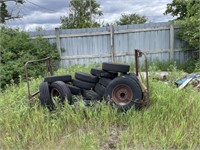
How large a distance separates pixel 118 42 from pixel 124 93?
572 cm

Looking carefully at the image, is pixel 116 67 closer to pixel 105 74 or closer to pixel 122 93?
pixel 105 74

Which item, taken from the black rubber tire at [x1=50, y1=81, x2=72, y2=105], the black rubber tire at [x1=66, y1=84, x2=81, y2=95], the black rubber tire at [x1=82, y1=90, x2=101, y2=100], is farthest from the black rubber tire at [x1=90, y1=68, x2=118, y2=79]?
the black rubber tire at [x1=50, y1=81, x2=72, y2=105]

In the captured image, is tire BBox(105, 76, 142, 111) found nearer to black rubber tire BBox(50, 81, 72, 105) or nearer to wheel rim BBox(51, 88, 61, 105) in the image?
black rubber tire BBox(50, 81, 72, 105)

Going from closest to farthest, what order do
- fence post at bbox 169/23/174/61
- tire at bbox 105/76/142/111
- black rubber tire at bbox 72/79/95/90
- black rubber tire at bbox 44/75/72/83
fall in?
tire at bbox 105/76/142/111 < black rubber tire at bbox 44/75/72/83 < black rubber tire at bbox 72/79/95/90 < fence post at bbox 169/23/174/61

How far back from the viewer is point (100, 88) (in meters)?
4.60

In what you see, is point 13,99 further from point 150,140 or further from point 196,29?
point 196,29

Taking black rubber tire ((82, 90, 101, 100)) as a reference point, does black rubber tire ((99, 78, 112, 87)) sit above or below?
above

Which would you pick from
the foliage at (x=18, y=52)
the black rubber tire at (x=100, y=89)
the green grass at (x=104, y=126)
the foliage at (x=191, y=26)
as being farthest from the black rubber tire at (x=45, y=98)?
the foliage at (x=191, y=26)

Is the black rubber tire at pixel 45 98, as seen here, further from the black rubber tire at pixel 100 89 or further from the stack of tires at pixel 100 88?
the black rubber tire at pixel 100 89

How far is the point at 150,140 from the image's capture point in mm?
3299

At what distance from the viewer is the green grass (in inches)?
130

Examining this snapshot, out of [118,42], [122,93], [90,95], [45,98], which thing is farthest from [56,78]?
[118,42]

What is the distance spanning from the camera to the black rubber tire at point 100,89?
453 centimetres

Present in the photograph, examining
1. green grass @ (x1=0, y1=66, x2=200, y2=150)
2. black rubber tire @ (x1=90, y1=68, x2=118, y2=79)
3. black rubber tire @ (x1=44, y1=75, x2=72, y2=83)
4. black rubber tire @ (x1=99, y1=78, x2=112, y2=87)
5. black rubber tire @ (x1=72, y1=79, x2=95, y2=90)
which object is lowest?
green grass @ (x1=0, y1=66, x2=200, y2=150)
